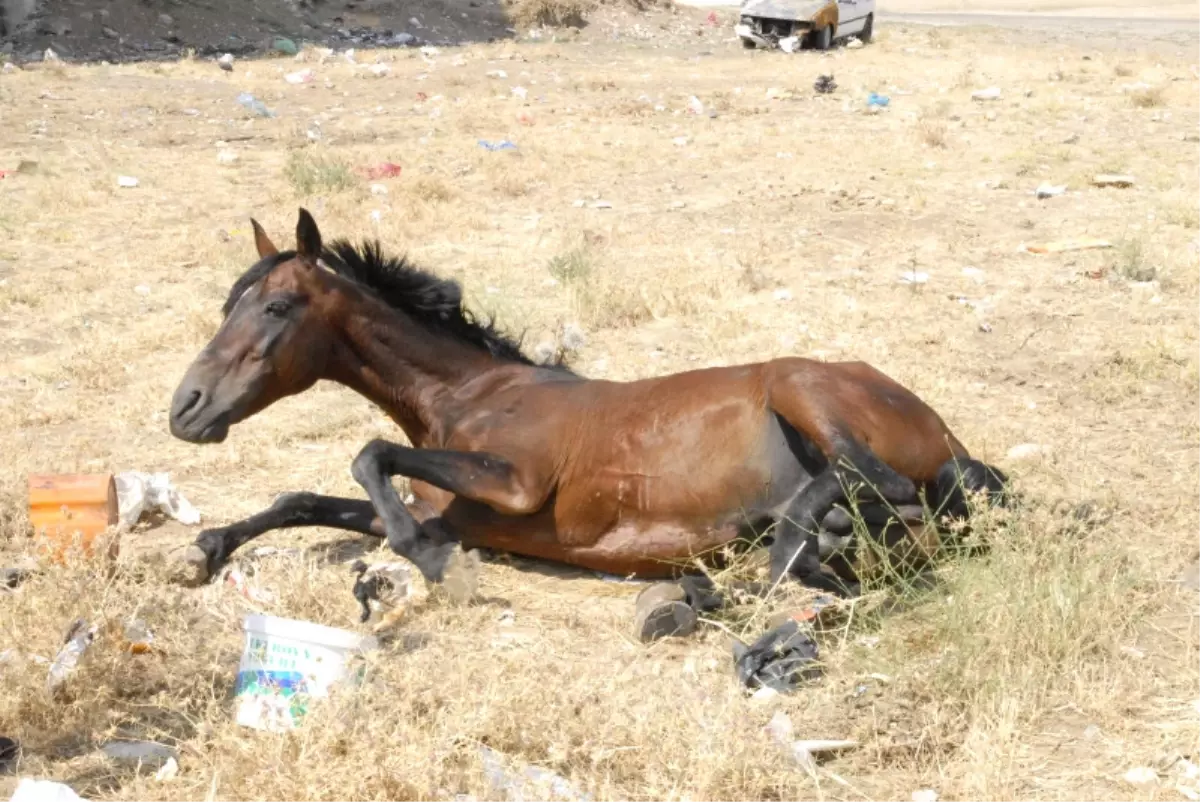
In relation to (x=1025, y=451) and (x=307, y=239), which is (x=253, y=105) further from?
(x=1025, y=451)

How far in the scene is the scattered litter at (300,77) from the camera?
16.7 meters

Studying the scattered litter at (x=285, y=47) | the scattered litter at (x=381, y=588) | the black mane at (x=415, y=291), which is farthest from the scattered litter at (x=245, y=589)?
the scattered litter at (x=285, y=47)

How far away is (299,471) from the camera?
575 centimetres

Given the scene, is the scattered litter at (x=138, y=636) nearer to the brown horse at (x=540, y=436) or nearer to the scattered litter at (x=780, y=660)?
the brown horse at (x=540, y=436)

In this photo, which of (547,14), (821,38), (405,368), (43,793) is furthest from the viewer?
(547,14)

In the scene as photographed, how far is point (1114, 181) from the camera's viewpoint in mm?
10547

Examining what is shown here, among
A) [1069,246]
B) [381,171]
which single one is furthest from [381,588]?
[381,171]

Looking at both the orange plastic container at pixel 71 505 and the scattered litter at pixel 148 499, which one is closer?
the orange plastic container at pixel 71 505

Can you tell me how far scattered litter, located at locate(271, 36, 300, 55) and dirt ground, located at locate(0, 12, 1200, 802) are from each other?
2.85 m

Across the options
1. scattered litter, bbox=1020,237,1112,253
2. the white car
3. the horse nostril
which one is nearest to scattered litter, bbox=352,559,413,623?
the horse nostril

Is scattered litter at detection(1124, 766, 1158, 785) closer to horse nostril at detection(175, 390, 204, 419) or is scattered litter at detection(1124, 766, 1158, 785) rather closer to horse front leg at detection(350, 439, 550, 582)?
horse front leg at detection(350, 439, 550, 582)

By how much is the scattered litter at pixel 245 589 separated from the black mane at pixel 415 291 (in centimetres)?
109

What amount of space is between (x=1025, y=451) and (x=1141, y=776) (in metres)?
2.45

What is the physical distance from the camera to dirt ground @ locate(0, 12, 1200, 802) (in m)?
3.25
